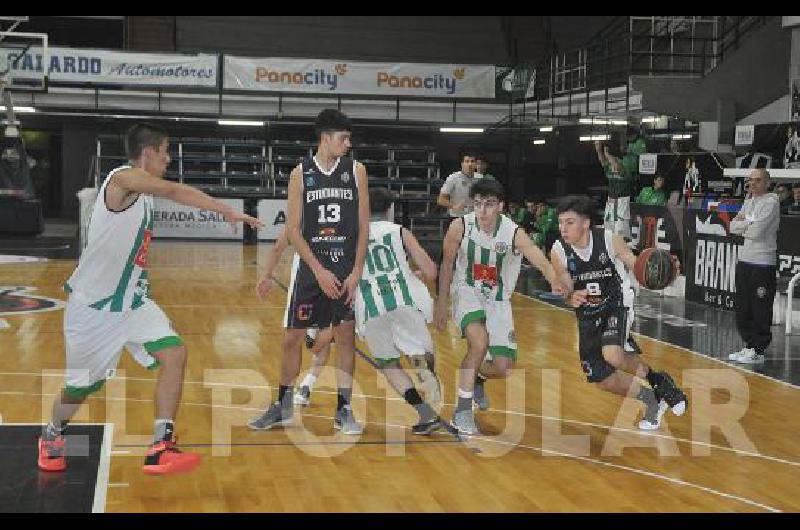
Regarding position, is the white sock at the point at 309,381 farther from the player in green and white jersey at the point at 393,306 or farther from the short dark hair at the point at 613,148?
the short dark hair at the point at 613,148

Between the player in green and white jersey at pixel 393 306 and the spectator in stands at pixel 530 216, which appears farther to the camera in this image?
the spectator in stands at pixel 530 216

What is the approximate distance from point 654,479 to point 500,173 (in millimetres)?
26200

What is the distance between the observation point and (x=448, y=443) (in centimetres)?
711

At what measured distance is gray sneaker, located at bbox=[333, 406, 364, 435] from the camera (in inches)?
288

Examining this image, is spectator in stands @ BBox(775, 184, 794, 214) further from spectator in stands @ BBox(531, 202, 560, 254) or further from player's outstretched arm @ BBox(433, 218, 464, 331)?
player's outstretched arm @ BBox(433, 218, 464, 331)

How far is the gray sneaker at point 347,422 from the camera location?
7.31 meters

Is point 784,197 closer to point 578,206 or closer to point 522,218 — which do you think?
point 522,218

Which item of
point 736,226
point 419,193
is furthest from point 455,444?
point 419,193

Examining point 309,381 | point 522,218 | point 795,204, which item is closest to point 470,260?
point 309,381

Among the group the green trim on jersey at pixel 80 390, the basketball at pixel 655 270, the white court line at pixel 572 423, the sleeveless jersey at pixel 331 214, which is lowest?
the white court line at pixel 572 423

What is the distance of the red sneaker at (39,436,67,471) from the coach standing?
701 cm

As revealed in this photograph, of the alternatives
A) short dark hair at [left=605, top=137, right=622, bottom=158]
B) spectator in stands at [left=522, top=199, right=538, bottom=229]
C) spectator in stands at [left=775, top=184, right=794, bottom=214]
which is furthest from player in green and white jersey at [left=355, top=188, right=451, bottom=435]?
spectator in stands at [left=522, top=199, right=538, bottom=229]

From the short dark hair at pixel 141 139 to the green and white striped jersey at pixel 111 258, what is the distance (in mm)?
124

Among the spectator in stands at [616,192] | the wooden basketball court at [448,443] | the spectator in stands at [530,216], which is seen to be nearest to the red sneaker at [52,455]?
the wooden basketball court at [448,443]
